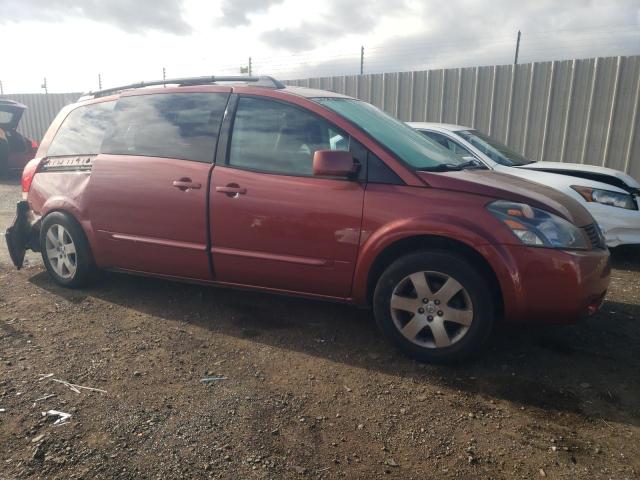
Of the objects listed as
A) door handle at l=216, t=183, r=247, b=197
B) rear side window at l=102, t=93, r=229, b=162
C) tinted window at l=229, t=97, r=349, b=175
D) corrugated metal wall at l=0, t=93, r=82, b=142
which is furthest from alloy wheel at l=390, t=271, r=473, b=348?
corrugated metal wall at l=0, t=93, r=82, b=142

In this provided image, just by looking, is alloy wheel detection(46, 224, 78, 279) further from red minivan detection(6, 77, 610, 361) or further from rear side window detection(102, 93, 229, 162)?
rear side window detection(102, 93, 229, 162)

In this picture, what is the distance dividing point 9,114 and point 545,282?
41.3 feet

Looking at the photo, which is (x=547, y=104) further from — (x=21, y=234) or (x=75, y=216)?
(x=21, y=234)

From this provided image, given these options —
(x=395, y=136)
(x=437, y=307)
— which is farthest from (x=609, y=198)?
(x=437, y=307)

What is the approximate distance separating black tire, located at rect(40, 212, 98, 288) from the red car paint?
0.08m

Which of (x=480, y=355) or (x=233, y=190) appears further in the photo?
(x=233, y=190)

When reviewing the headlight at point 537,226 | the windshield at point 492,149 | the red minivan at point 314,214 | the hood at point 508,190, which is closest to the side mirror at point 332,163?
the red minivan at point 314,214

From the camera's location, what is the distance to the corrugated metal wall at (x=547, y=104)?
7922 mm

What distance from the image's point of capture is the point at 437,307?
3.04 metres

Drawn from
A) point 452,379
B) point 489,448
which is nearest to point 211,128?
point 452,379

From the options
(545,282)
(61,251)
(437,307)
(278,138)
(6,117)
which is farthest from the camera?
(6,117)

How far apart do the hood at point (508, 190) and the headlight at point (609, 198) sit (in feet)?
7.24

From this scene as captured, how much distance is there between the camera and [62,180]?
4.32m

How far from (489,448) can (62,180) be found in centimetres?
395
